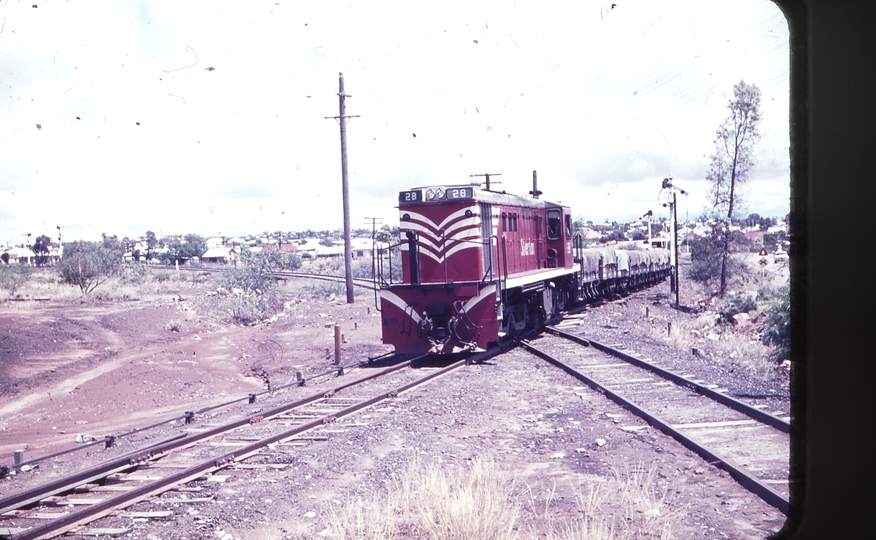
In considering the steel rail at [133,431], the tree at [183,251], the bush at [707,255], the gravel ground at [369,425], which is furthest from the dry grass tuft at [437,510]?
the tree at [183,251]

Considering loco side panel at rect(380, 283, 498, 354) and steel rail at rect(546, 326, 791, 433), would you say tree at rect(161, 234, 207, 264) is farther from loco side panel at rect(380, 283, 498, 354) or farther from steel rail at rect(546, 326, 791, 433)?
steel rail at rect(546, 326, 791, 433)

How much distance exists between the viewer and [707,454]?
267 inches

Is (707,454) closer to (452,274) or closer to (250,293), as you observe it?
(452,274)

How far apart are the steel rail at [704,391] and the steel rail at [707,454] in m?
1.19

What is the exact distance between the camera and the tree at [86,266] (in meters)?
42.6

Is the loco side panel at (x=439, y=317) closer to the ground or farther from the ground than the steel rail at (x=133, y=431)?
farther from the ground

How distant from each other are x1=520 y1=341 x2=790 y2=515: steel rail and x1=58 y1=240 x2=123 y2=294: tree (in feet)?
129

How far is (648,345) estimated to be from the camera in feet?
52.7

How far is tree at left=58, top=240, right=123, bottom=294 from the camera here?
42.6 meters

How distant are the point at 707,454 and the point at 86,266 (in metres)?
44.0

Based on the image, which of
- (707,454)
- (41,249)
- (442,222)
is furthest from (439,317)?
(41,249)

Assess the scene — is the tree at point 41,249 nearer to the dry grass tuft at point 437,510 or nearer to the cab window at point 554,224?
the cab window at point 554,224

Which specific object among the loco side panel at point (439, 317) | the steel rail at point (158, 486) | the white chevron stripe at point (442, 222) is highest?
the white chevron stripe at point (442, 222)

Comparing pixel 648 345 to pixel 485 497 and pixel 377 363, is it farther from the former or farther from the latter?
pixel 485 497
